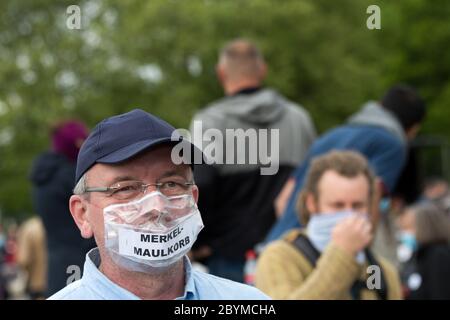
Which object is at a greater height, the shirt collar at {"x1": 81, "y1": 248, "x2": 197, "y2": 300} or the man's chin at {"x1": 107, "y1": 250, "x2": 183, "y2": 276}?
the man's chin at {"x1": 107, "y1": 250, "x2": 183, "y2": 276}

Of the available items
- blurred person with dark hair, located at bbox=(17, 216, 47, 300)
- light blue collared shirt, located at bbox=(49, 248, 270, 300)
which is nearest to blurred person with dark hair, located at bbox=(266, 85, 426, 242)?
light blue collared shirt, located at bbox=(49, 248, 270, 300)

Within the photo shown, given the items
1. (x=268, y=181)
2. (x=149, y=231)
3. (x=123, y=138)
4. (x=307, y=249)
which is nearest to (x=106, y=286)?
(x=149, y=231)

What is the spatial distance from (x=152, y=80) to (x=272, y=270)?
26.4m

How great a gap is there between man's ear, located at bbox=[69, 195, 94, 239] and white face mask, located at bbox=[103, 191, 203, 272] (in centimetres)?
10

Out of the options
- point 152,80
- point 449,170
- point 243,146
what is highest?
point 243,146

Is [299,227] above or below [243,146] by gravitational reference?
below

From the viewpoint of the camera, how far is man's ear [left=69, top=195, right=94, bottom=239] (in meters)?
2.70

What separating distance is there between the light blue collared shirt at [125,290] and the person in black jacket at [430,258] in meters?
4.07

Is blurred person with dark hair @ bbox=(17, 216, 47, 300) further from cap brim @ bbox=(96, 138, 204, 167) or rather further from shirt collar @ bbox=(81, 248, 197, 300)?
cap brim @ bbox=(96, 138, 204, 167)

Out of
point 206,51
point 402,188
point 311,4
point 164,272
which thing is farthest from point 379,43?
point 164,272

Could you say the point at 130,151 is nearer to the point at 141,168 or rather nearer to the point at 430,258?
the point at 141,168

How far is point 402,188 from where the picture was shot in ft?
30.2

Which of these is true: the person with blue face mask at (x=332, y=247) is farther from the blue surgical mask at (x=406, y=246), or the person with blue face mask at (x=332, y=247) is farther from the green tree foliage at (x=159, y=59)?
the green tree foliage at (x=159, y=59)
